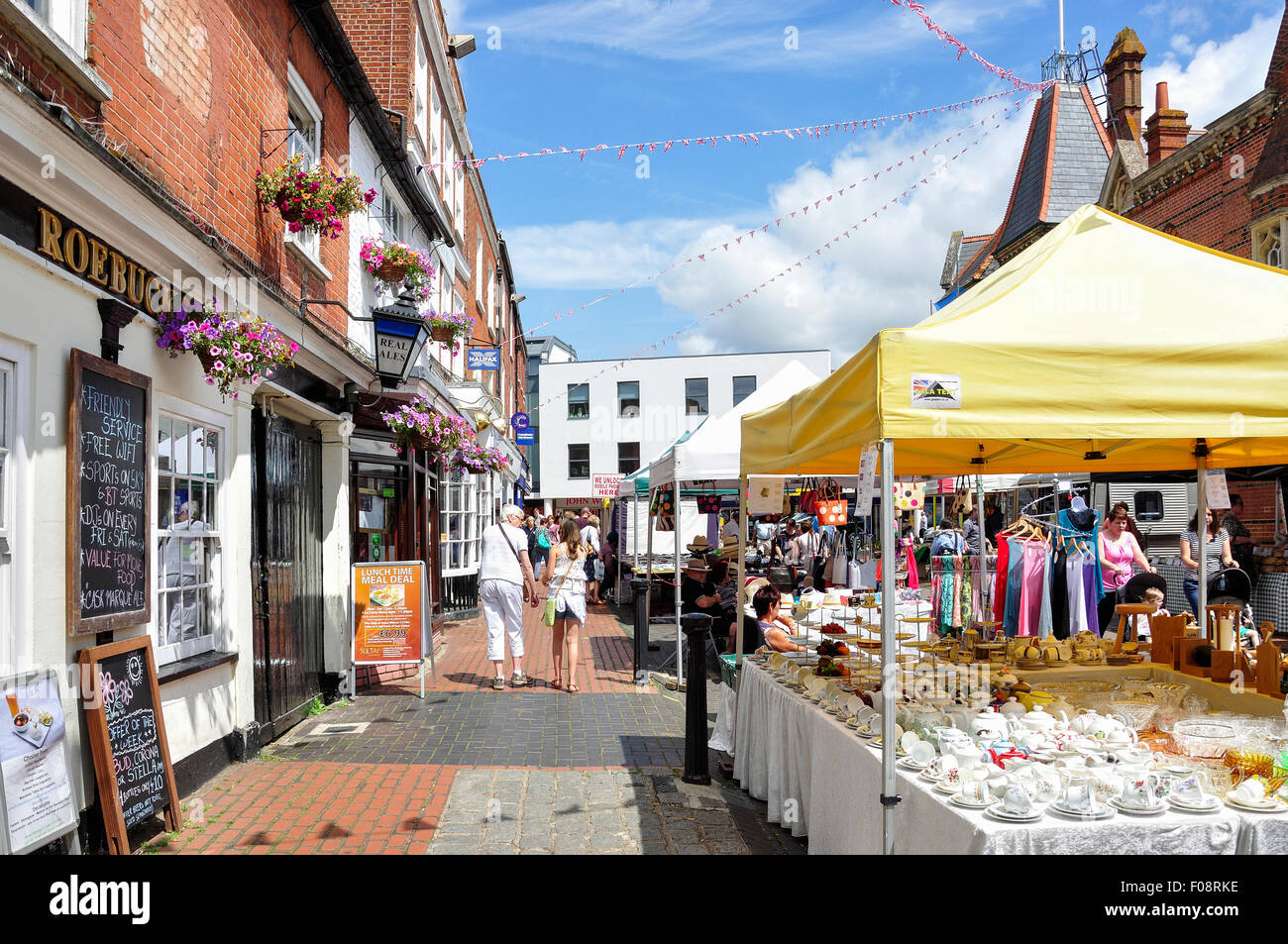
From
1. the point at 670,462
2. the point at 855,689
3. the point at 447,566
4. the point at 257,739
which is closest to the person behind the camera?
the point at 855,689

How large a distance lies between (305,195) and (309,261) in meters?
0.92

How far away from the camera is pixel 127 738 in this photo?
443 cm

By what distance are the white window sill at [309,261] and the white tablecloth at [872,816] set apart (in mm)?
5164

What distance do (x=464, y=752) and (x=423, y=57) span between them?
36.4 feet

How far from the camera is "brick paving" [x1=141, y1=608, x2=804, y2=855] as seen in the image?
185 inches

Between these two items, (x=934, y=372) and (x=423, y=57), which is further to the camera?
(x=423, y=57)

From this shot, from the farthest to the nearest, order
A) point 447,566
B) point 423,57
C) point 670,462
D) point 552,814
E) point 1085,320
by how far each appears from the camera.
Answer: point 447,566, point 423,57, point 670,462, point 552,814, point 1085,320

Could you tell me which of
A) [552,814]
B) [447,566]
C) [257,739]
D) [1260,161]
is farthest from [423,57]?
[1260,161]

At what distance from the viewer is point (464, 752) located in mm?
6430

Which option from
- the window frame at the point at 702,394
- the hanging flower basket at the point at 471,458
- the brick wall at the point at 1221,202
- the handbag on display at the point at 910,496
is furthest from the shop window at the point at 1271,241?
the window frame at the point at 702,394

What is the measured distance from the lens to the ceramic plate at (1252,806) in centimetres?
307

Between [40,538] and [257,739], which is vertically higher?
[40,538]

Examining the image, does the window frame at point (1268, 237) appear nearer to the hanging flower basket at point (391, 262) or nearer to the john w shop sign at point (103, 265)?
the hanging flower basket at point (391, 262)
